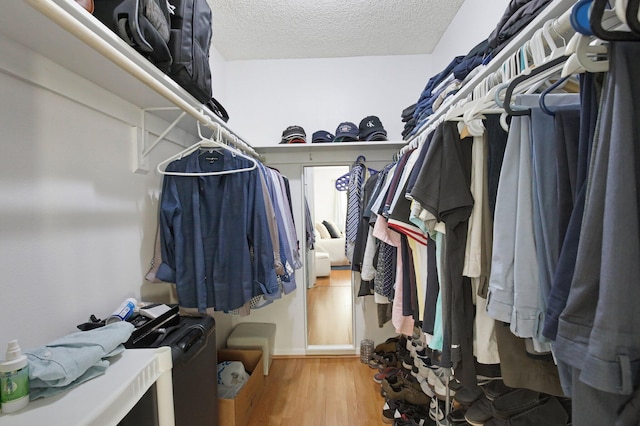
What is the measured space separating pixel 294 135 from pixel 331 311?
184 cm

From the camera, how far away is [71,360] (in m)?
0.53

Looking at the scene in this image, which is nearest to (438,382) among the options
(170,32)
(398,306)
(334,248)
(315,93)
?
(398,306)

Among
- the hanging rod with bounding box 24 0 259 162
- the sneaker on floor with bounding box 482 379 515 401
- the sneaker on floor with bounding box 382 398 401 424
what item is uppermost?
the hanging rod with bounding box 24 0 259 162

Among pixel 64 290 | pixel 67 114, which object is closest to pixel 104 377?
pixel 64 290

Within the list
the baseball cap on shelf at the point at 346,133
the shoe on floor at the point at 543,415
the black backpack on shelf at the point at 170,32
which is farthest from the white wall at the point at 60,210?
the shoe on floor at the point at 543,415

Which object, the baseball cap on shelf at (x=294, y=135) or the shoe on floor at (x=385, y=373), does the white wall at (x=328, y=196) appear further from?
the shoe on floor at (x=385, y=373)

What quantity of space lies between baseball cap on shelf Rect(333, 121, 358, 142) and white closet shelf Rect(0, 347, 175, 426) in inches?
69.3

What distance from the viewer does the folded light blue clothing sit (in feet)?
1.65

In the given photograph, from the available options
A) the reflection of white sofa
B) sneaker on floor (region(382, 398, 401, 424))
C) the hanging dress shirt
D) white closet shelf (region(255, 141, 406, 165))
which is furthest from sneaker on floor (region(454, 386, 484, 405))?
the reflection of white sofa

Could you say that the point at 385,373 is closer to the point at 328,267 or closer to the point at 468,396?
the point at 468,396

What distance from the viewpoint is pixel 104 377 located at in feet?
1.86

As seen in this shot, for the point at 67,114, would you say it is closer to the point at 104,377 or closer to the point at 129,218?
the point at 129,218

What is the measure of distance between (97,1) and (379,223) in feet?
4.24

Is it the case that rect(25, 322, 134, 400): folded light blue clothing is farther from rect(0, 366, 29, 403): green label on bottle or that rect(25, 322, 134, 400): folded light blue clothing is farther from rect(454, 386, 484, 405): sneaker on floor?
rect(454, 386, 484, 405): sneaker on floor
